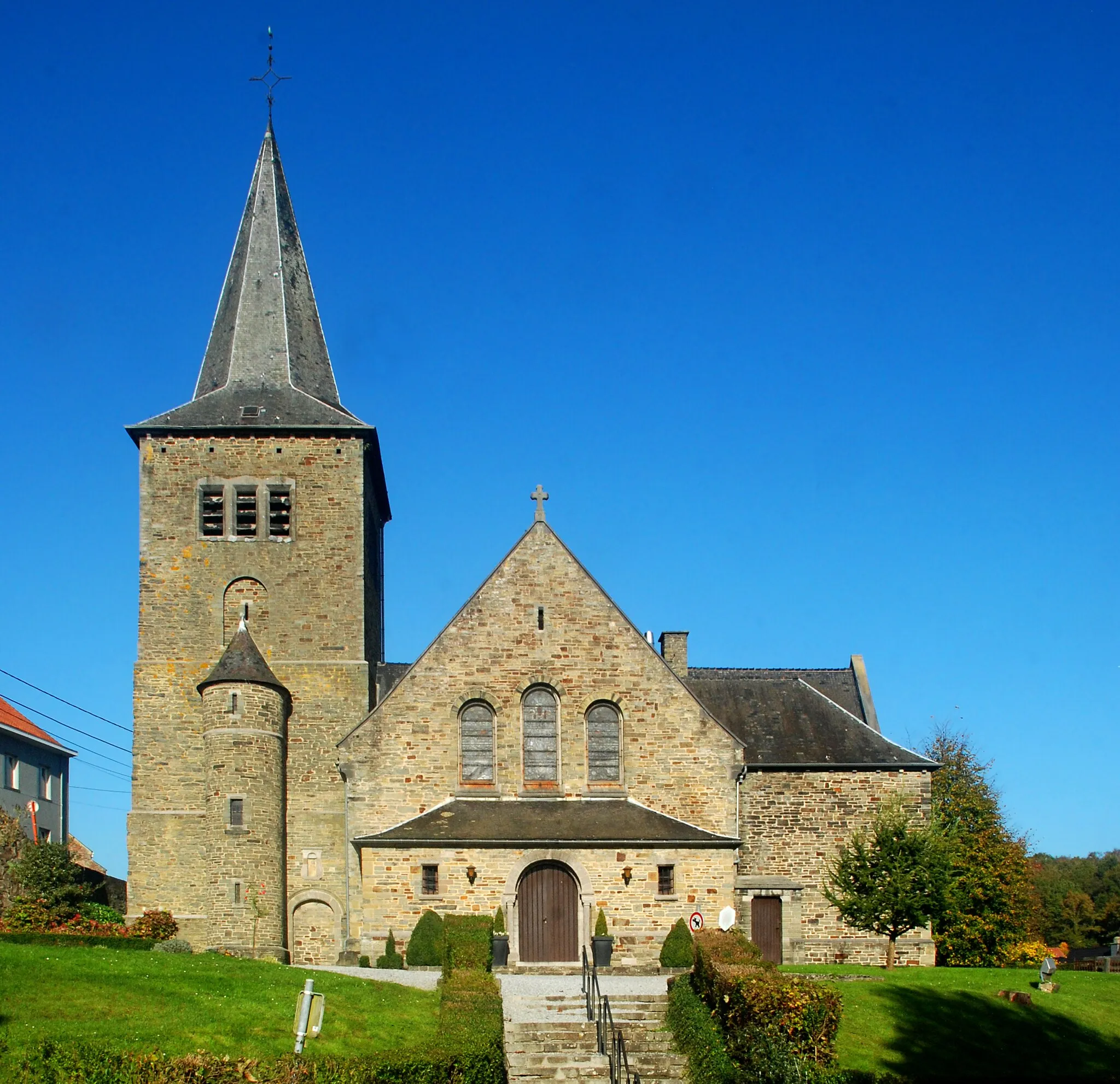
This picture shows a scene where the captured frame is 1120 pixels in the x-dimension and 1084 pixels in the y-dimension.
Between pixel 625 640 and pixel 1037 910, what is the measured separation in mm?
31062

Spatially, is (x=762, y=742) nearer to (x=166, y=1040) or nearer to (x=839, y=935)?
(x=839, y=935)

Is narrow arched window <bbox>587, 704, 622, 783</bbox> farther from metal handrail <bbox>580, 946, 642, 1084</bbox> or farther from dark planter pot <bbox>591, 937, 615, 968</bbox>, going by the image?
metal handrail <bbox>580, 946, 642, 1084</bbox>

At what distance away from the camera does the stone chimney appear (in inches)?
1533

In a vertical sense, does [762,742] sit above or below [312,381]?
below

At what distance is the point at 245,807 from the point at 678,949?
33.8 feet

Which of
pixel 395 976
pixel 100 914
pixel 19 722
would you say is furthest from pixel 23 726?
pixel 395 976

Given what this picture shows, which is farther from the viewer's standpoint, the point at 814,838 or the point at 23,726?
the point at 23,726

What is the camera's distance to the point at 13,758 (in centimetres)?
4872

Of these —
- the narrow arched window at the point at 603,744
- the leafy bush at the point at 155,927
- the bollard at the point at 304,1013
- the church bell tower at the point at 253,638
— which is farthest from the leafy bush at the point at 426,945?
the bollard at the point at 304,1013

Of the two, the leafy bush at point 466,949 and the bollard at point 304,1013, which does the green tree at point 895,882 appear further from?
the bollard at point 304,1013

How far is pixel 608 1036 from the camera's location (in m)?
22.1

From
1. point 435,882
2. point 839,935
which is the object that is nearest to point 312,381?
point 435,882

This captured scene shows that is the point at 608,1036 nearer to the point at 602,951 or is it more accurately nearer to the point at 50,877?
the point at 602,951

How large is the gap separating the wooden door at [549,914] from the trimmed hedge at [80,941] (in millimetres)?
7770
